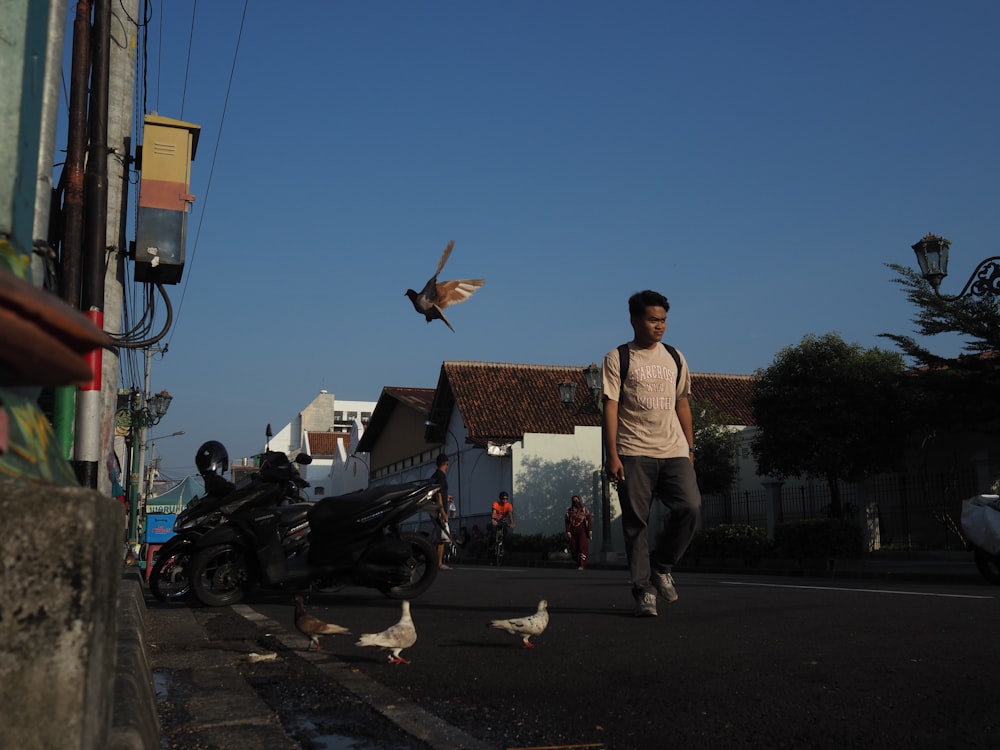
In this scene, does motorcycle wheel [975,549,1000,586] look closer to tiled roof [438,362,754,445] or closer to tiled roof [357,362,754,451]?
tiled roof [357,362,754,451]

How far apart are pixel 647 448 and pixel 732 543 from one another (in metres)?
15.1

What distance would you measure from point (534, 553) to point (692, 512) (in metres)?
22.8

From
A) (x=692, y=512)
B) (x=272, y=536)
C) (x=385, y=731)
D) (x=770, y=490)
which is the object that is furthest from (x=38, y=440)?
(x=770, y=490)

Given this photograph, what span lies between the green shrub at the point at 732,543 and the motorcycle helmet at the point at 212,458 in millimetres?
12459

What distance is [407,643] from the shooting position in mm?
4559

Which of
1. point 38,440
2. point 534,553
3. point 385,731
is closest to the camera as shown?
point 38,440

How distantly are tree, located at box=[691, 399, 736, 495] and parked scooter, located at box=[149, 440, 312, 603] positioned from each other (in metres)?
20.8

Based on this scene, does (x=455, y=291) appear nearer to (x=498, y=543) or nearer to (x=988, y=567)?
(x=988, y=567)

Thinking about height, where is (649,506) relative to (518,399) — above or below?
below

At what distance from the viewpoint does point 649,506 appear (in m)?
6.27

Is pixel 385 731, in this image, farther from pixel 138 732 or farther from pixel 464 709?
pixel 138 732

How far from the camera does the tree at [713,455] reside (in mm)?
28406

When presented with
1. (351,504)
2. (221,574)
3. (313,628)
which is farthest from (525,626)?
(221,574)

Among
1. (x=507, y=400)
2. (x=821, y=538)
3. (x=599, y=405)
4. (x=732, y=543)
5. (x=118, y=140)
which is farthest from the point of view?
(x=507, y=400)
